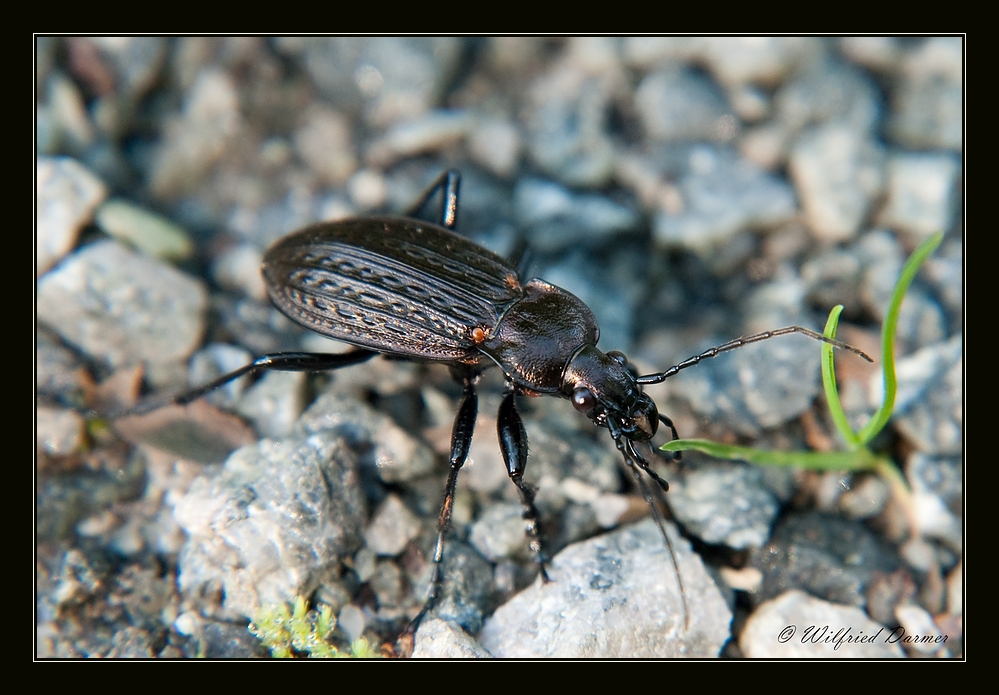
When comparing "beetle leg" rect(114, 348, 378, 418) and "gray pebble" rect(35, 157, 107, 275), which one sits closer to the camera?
"beetle leg" rect(114, 348, 378, 418)

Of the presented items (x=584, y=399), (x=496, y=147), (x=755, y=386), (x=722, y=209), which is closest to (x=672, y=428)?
(x=584, y=399)

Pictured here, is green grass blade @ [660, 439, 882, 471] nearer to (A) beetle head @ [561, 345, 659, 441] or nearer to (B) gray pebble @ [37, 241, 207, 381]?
(A) beetle head @ [561, 345, 659, 441]

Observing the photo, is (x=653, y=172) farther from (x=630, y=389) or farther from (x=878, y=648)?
(x=878, y=648)

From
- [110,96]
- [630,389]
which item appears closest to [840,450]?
[630,389]

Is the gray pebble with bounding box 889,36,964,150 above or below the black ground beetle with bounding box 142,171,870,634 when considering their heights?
above

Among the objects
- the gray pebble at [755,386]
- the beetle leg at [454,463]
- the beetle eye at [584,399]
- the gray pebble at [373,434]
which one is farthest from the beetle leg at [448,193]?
the gray pebble at [755,386]

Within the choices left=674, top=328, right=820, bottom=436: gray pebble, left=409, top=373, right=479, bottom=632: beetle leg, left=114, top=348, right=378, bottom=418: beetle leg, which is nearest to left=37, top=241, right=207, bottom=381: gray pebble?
left=114, top=348, right=378, bottom=418: beetle leg

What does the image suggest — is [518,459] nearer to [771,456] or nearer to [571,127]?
[771,456]
